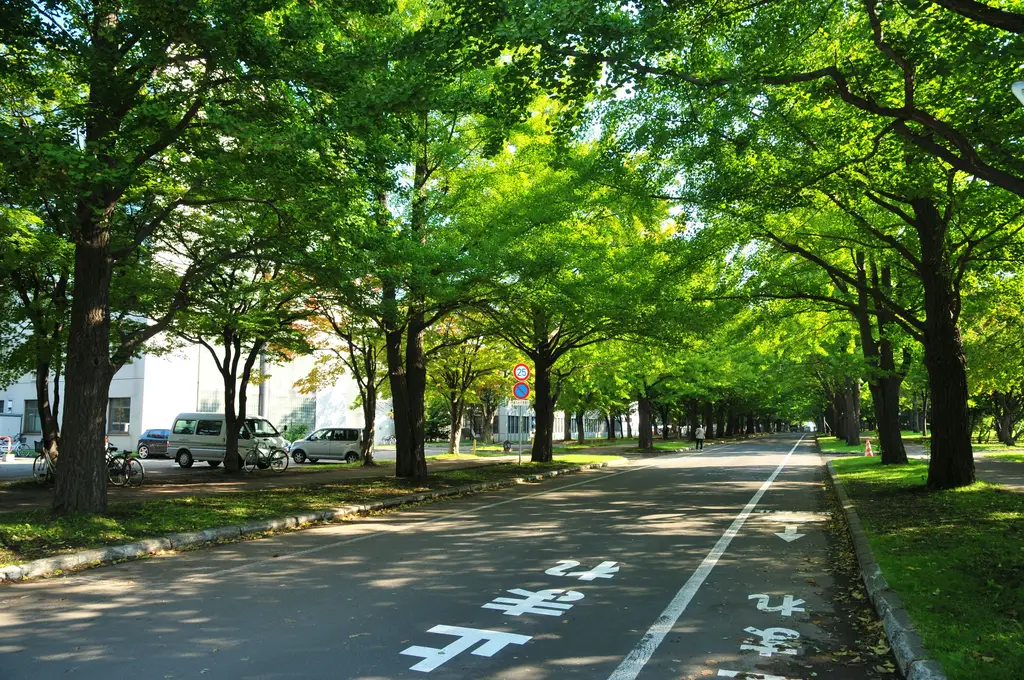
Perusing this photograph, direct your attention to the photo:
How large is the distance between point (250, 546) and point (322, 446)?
23365 mm

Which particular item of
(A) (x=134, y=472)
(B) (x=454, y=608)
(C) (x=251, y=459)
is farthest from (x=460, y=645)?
(C) (x=251, y=459)

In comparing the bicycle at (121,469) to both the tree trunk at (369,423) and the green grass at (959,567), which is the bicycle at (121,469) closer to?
the tree trunk at (369,423)

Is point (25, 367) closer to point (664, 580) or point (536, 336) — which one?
point (536, 336)

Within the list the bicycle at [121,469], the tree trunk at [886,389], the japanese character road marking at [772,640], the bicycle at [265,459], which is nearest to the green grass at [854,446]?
the tree trunk at [886,389]

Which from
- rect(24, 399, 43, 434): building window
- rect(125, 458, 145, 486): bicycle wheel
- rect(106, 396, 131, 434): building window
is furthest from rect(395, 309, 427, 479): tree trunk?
rect(24, 399, 43, 434): building window

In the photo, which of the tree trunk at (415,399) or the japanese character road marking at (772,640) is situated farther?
the tree trunk at (415,399)

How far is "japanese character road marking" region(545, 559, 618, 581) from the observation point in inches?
299

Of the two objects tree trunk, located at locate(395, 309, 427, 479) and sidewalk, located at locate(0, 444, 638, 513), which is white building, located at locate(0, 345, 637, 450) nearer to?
sidewalk, located at locate(0, 444, 638, 513)

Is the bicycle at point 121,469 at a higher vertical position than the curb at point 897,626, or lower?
higher

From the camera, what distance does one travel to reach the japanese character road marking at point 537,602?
618 cm

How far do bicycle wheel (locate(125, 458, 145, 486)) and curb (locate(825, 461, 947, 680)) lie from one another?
16.9 meters

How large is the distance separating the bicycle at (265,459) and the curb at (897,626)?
2072cm

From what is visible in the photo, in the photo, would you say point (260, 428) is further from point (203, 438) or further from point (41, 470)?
point (41, 470)

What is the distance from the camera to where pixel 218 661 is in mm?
4836
